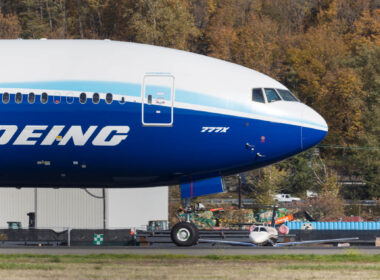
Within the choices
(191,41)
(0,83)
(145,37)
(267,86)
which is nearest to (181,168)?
(267,86)

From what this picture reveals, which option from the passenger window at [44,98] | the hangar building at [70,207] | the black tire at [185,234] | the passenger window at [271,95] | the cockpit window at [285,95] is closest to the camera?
the passenger window at [44,98]

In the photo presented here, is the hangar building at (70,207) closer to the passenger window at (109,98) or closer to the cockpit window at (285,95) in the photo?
the passenger window at (109,98)

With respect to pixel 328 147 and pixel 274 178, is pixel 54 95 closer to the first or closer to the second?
pixel 274 178

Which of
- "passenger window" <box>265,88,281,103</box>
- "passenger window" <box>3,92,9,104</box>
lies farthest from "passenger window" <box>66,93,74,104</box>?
"passenger window" <box>265,88,281,103</box>

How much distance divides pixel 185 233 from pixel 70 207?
18887 mm

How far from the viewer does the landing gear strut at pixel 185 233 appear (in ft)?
116

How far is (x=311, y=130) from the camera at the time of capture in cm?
3456

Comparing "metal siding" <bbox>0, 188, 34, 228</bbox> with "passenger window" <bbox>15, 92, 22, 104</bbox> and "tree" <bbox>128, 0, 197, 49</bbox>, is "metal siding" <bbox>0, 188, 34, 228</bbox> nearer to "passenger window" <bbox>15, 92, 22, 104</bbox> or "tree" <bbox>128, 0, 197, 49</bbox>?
"passenger window" <bbox>15, 92, 22, 104</bbox>

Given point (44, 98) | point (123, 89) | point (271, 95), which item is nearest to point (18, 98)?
point (44, 98)

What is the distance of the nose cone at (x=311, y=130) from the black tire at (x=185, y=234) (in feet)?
18.1

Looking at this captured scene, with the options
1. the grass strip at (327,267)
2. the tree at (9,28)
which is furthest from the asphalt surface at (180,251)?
the tree at (9,28)

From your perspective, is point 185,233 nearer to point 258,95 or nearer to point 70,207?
point 258,95

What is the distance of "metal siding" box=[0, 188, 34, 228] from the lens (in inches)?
2082

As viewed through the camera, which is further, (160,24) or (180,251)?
(160,24)
